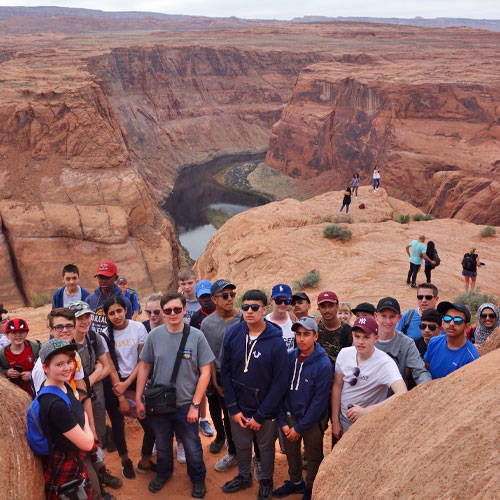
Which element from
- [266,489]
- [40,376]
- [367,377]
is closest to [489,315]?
[367,377]

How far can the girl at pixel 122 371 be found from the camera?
5.21 m

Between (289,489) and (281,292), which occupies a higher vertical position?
(281,292)

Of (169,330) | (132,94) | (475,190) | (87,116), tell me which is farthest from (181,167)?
(169,330)

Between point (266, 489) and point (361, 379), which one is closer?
point (361, 379)

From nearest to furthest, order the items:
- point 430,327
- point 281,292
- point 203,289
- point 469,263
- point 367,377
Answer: point 367,377 < point 281,292 < point 430,327 < point 203,289 < point 469,263

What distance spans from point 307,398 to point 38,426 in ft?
7.65

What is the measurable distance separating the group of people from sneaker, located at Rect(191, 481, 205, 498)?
1 cm

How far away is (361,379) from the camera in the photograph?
4.46 meters

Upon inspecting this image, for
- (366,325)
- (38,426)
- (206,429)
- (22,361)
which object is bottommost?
(206,429)

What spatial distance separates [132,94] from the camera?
69812mm

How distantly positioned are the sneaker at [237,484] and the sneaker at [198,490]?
9.0 inches

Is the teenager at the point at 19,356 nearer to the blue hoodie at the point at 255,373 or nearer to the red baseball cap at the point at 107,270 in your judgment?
the red baseball cap at the point at 107,270

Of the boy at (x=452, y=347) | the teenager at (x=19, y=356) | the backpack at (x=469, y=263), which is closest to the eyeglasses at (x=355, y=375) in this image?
the boy at (x=452, y=347)

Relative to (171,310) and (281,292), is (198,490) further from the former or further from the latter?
(281,292)
